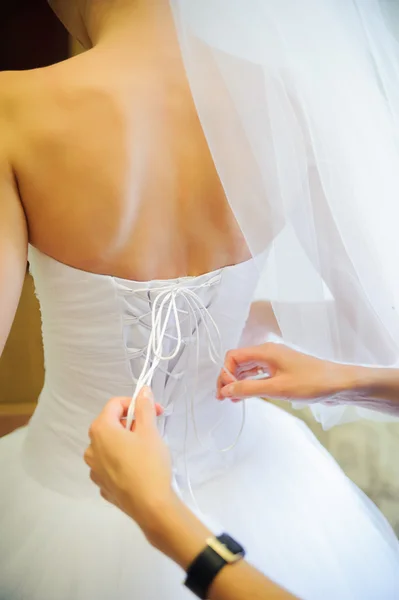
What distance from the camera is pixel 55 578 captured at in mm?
550

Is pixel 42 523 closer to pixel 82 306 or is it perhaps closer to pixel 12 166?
pixel 82 306

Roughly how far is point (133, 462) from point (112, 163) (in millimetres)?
286

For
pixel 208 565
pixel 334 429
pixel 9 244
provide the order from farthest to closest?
pixel 334 429 < pixel 9 244 < pixel 208 565

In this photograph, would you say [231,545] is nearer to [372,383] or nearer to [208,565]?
[208,565]

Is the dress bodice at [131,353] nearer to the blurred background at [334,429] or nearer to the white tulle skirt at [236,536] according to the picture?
the white tulle skirt at [236,536]

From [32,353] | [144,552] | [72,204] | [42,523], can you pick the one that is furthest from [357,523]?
[32,353]

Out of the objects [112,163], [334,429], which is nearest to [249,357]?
[112,163]

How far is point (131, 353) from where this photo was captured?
0.61m

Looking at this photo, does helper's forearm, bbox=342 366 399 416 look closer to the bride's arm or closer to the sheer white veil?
the sheer white veil

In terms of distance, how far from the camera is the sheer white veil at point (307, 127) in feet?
1.58

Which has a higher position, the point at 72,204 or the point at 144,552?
the point at 72,204

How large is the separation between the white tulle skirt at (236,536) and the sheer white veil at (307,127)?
0.83 feet

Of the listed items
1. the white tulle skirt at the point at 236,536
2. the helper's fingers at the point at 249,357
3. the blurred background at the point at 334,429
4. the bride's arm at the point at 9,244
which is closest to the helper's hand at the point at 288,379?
the helper's fingers at the point at 249,357

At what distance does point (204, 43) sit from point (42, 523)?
54 centimetres
